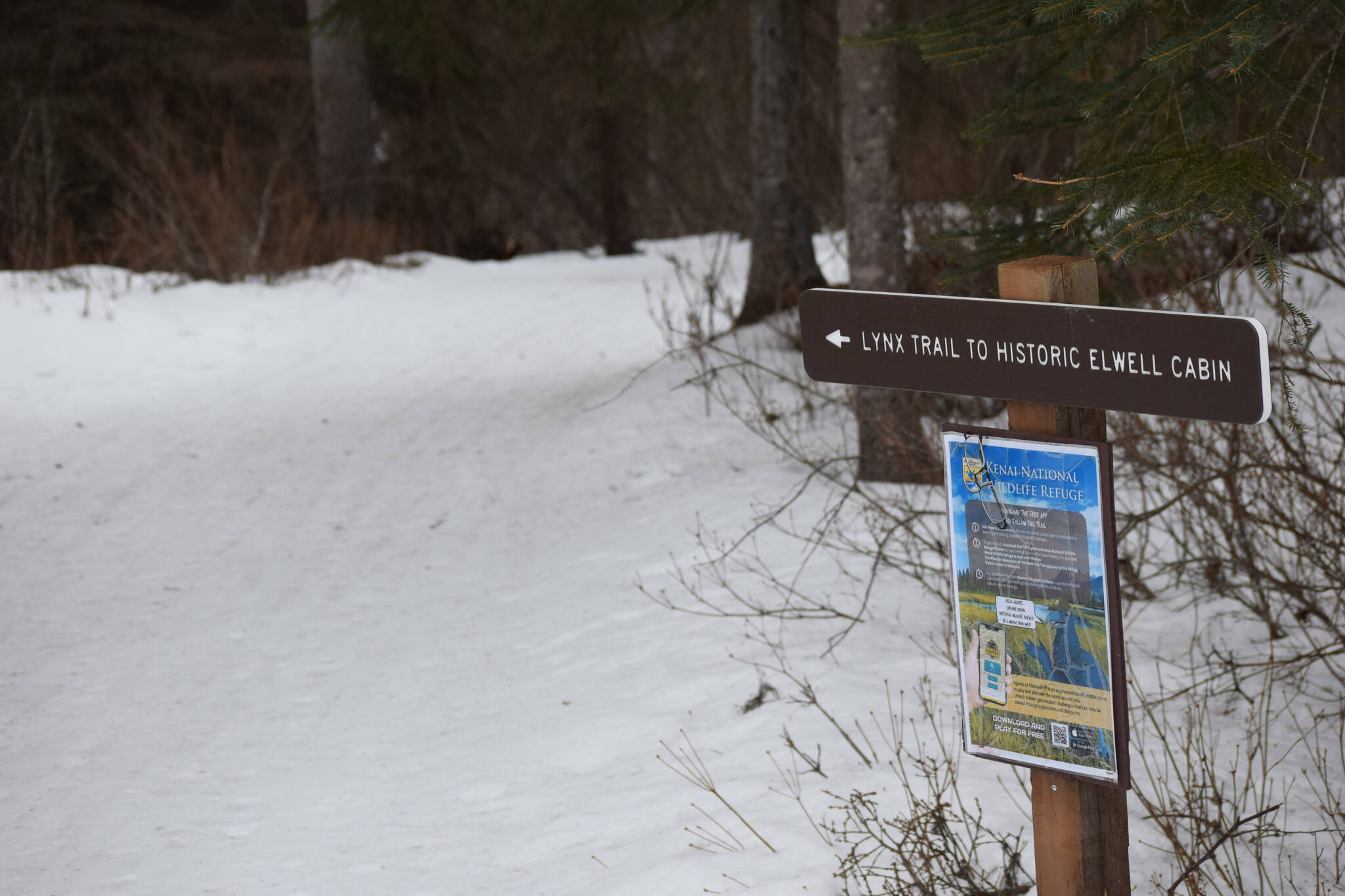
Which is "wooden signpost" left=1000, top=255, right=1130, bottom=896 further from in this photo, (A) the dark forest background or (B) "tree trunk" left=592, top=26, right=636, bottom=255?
(B) "tree trunk" left=592, top=26, right=636, bottom=255

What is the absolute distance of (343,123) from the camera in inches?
672

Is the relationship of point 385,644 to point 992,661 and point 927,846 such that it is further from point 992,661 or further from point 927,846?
point 992,661

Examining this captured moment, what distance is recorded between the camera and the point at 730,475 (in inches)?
268

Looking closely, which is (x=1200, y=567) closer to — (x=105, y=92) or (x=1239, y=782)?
(x=1239, y=782)

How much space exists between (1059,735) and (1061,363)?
670 mm

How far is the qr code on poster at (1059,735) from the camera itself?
2.20 m

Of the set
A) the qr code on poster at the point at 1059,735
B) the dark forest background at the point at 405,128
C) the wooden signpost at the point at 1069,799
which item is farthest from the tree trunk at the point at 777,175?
the qr code on poster at the point at 1059,735

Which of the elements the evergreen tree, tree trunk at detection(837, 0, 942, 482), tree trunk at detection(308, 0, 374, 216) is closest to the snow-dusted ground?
tree trunk at detection(837, 0, 942, 482)

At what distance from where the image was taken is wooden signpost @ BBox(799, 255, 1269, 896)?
197cm

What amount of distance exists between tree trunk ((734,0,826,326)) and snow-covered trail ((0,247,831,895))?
115cm

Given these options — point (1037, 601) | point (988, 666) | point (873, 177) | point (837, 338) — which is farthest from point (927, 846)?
point (873, 177)

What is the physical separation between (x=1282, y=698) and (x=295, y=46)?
1814 centimetres

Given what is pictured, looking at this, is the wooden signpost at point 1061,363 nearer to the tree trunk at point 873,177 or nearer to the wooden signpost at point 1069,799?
the wooden signpost at point 1069,799

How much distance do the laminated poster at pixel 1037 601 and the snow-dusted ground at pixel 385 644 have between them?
93cm
